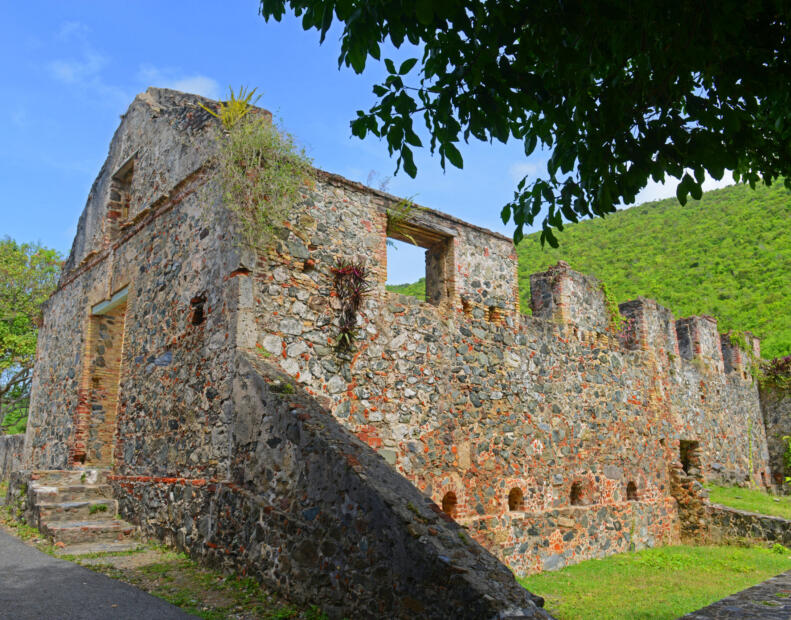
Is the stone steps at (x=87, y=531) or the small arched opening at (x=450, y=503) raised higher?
the small arched opening at (x=450, y=503)

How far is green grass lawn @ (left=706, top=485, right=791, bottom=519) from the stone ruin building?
53.1 inches

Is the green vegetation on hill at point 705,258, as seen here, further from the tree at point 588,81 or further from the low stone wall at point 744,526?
the tree at point 588,81

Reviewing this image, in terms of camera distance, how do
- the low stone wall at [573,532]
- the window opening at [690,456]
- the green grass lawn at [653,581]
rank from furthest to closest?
the window opening at [690,456]
the low stone wall at [573,532]
the green grass lawn at [653,581]

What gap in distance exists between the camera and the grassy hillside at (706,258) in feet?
95.4

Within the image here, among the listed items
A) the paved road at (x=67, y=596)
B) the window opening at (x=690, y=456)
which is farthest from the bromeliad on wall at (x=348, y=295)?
the window opening at (x=690, y=456)

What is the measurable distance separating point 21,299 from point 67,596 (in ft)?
69.7

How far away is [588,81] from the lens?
12.7ft

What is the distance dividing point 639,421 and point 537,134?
381 inches

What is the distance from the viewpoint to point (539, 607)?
13.9ft

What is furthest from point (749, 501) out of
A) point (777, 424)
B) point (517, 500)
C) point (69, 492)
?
point (69, 492)

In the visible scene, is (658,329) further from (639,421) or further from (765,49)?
(765,49)

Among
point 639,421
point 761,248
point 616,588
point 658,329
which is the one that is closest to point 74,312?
point 616,588

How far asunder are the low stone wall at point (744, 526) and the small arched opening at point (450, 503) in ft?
23.6

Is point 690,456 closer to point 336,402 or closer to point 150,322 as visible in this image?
point 336,402
